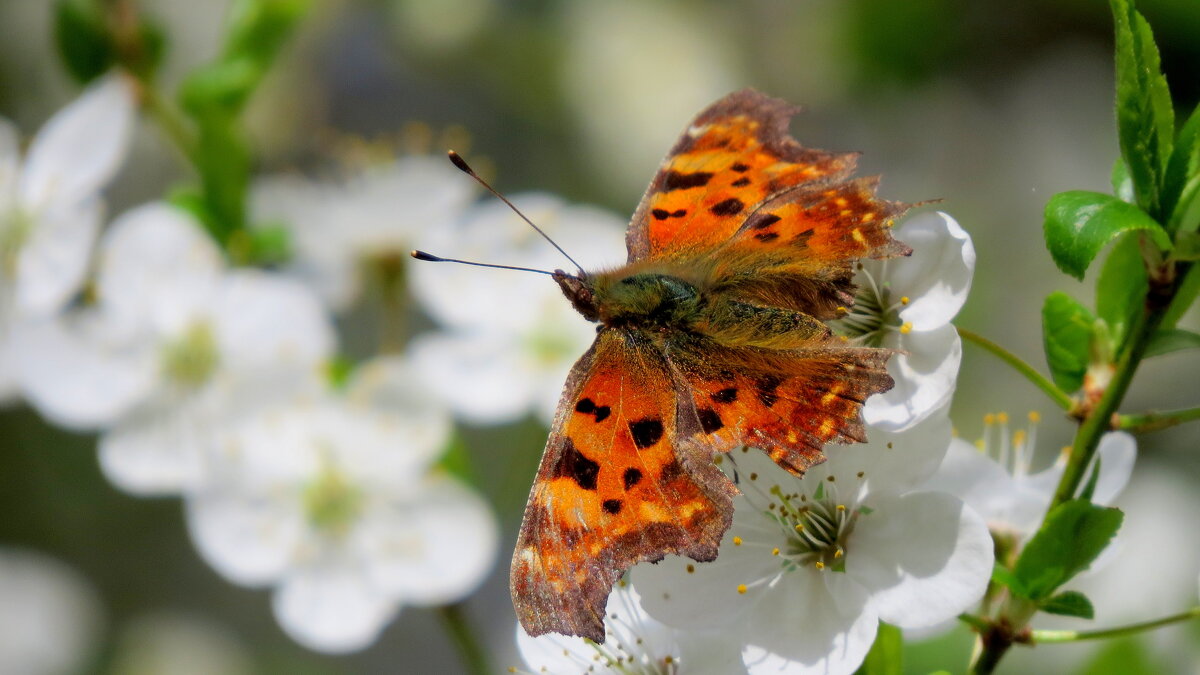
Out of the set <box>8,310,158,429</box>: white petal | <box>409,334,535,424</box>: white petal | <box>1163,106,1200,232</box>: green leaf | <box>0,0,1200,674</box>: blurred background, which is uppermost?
<box>1163,106,1200,232</box>: green leaf

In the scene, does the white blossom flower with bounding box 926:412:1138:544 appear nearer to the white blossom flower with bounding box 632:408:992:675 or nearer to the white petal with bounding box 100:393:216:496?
the white blossom flower with bounding box 632:408:992:675

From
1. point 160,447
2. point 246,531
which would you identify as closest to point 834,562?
point 246,531

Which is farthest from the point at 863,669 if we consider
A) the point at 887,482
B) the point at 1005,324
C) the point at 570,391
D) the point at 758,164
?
the point at 1005,324

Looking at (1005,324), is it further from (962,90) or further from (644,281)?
(644,281)

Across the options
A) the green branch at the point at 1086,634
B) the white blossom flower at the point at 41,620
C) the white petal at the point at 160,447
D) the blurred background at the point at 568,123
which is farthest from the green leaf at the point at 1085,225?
the white blossom flower at the point at 41,620

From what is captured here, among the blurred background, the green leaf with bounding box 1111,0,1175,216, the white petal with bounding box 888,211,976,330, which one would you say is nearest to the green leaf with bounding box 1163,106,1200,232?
the green leaf with bounding box 1111,0,1175,216

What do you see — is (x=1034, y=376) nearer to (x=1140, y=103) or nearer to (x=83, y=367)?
(x=1140, y=103)

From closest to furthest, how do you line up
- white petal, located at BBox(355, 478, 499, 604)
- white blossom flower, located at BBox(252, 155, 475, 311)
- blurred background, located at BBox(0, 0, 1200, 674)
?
white petal, located at BBox(355, 478, 499, 604), white blossom flower, located at BBox(252, 155, 475, 311), blurred background, located at BBox(0, 0, 1200, 674)
